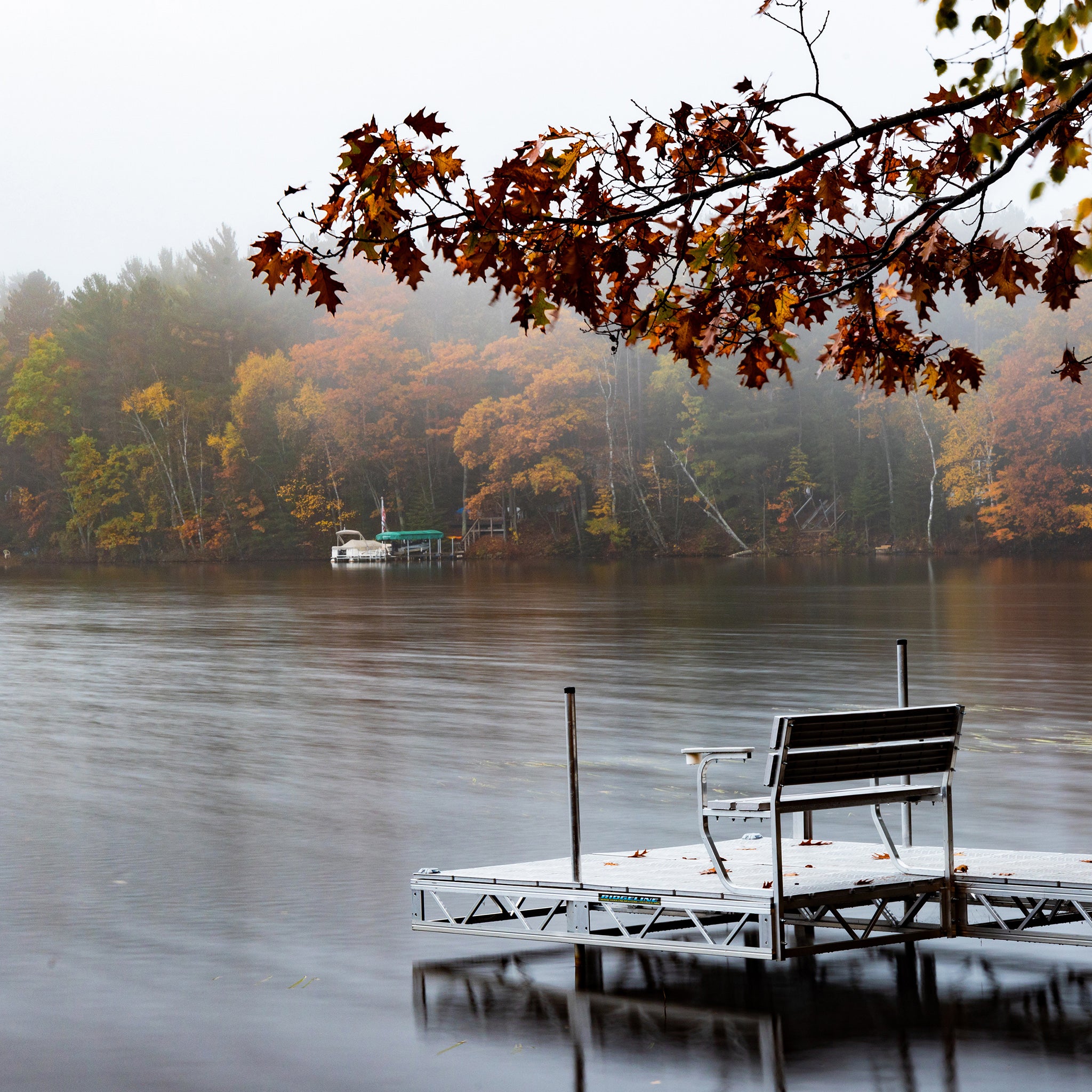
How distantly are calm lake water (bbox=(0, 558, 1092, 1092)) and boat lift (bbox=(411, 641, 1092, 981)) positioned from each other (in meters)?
0.18

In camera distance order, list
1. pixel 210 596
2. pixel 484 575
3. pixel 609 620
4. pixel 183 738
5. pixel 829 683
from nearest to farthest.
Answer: pixel 183 738 → pixel 829 683 → pixel 609 620 → pixel 210 596 → pixel 484 575

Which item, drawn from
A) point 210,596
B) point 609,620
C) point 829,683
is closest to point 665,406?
point 210,596

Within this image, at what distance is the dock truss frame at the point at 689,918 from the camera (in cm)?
634

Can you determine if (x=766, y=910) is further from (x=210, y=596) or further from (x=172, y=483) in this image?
(x=172, y=483)

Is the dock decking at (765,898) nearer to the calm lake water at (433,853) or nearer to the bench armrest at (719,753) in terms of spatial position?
the calm lake water at (433,853)

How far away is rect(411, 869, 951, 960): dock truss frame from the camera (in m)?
6.34

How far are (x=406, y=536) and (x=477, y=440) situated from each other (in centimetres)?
712

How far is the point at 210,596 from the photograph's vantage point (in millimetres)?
49406

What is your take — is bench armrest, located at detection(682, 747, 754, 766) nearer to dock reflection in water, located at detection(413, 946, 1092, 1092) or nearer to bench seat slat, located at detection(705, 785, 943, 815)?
bench seat slat, located at detection(705, 785, 943, 815)

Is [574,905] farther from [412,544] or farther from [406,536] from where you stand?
[412,544]

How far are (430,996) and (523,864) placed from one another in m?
1.09

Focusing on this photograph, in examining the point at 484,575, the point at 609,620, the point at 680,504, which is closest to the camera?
the point at 609,620

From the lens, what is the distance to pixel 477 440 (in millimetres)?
97375

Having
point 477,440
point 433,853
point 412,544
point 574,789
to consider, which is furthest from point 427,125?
point 412,544
